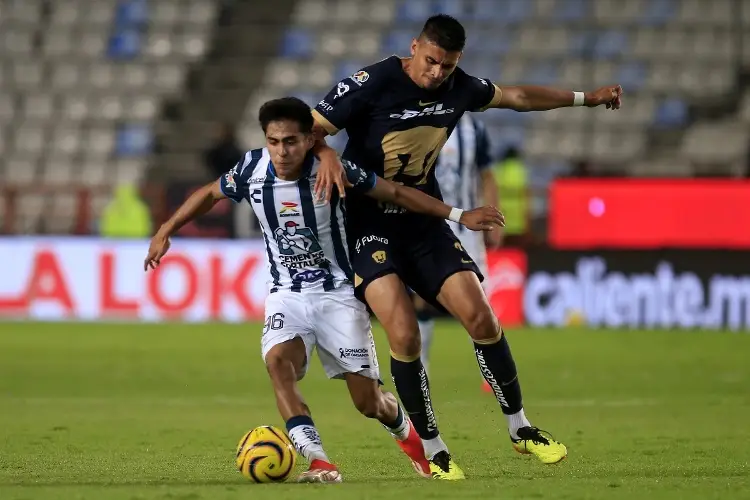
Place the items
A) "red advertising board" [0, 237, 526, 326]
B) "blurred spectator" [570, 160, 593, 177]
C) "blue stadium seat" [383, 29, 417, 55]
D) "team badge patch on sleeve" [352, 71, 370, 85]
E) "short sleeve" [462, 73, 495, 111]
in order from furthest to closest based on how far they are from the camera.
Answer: "blue stadium seat" [383, 29, 417, 55]
"blurred spectator" [570, 160, 593, 177]
"red advertising board" [0, 237, 526, 326]
"short sleeve" [462, 73, 495, 111]
"team badge patch on sleeve" [352, 71, 370, 85]

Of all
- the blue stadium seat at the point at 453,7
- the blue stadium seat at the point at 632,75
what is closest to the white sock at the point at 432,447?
the blue stadium seat at the point at 632,75

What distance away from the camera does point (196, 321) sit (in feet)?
55.0

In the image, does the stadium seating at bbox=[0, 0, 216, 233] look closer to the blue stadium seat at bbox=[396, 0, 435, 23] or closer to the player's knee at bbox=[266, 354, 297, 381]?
the blue stadium seat at bbox=[396, 0, 435, 23]

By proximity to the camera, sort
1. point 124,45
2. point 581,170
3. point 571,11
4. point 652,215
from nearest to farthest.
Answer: point 652,215 < point 581,170 < point 571,11 < point 124,45

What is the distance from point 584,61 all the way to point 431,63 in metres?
15.6

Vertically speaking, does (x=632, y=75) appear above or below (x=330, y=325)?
above

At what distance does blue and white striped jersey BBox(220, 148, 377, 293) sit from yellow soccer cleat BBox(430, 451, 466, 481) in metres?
0.89

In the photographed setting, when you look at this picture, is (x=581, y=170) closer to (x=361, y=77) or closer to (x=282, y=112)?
(x=361, y=77)

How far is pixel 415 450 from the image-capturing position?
21.4 feet

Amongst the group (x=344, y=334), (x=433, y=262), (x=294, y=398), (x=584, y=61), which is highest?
(x=584, y=61)

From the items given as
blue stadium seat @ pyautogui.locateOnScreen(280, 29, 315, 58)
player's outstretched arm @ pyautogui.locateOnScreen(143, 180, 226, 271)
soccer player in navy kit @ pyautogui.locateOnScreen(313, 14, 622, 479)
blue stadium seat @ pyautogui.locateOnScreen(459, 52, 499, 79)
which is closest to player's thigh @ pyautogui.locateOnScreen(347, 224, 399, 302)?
soccer player in navy kit @ pyautogui.locateOnScreen(313, 14, 622, 479)

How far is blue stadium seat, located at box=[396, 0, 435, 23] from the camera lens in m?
22.2

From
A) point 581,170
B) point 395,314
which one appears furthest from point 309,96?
point 395,314

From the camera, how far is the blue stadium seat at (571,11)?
22.2 meters
